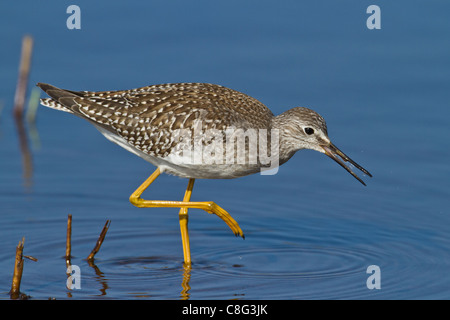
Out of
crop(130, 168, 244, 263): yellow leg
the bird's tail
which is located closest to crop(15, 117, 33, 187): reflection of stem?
the bird's tail

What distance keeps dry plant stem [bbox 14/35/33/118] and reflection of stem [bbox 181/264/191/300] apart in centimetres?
561

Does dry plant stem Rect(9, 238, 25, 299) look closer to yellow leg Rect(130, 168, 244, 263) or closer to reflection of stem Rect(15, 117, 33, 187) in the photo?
yellow leg Rect(130, 168, 244, 263)

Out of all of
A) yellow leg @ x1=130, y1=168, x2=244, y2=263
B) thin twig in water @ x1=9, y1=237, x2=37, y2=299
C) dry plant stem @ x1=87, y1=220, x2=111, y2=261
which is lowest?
thin twig in water @ x1=9, y1=237, x2=37, y2=299

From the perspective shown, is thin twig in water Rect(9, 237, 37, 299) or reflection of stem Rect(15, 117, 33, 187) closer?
thin twig in water Rect(9, 237, 37, 299)

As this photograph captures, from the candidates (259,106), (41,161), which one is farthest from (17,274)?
(41,161)

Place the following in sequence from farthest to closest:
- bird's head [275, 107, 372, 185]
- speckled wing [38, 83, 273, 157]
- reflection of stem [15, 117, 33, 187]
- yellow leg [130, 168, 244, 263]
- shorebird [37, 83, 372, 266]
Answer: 1. reflection of stem [15, 117, 33, 187]
2. yellow leg [130, 168, 244, 263]
3. bird's head [275, 107, 372, 185]
4. speckled wing [38, 83, 273, 157]
5. shorebird [37, 83, 372, 266]

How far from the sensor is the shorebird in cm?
1307

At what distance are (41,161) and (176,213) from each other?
2676mm

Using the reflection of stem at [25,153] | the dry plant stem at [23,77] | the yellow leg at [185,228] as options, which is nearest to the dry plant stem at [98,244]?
the yellow leg at [185,228]

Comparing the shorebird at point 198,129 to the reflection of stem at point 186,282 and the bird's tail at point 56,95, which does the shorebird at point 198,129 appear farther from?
the reflection of stem at point 186,282

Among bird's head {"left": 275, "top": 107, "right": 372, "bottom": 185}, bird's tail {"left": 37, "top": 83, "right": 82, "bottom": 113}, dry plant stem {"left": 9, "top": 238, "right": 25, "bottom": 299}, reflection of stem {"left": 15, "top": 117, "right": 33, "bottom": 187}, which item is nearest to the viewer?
dry plant stem {"left": 9, "top": 238, "right": 25, "bottom": 299}

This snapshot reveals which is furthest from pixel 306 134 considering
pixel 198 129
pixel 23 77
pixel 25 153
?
pixel 23 77

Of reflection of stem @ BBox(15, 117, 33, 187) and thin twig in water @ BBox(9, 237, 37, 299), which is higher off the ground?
reflection of stem @ BBox(15, 117, 33, 187)

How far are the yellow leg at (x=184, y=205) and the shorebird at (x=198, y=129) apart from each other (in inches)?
0.6
